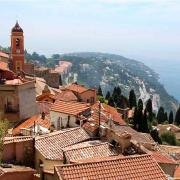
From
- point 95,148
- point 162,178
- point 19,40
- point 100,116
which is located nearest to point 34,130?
point 100,116

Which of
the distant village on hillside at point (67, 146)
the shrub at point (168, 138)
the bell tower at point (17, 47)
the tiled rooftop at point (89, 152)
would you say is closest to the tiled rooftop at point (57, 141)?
the distant village on hillside at point (67, 146)

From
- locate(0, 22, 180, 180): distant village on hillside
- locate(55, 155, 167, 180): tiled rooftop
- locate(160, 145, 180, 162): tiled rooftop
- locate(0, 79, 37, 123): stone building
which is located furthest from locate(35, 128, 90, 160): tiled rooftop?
locate(0, 79, 37, 123): stone building

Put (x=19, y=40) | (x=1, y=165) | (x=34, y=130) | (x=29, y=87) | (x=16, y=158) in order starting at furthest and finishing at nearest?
(x=19, y=40) < (x=29, y=87) < (x=34, y=130) < (x=16, y=158) < (x=1, y=165)

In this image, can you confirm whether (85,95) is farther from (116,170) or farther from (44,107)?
(116,170)

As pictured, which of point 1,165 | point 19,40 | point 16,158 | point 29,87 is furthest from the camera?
point 19,40

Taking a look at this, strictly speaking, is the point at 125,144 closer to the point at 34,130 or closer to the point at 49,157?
the point at 49,157

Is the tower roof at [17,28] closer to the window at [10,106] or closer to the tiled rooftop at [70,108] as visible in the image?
the window at [10,106]

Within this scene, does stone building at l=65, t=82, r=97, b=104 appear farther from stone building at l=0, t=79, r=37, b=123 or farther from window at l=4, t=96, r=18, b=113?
window at l=4, t=96, r=18, b=113
